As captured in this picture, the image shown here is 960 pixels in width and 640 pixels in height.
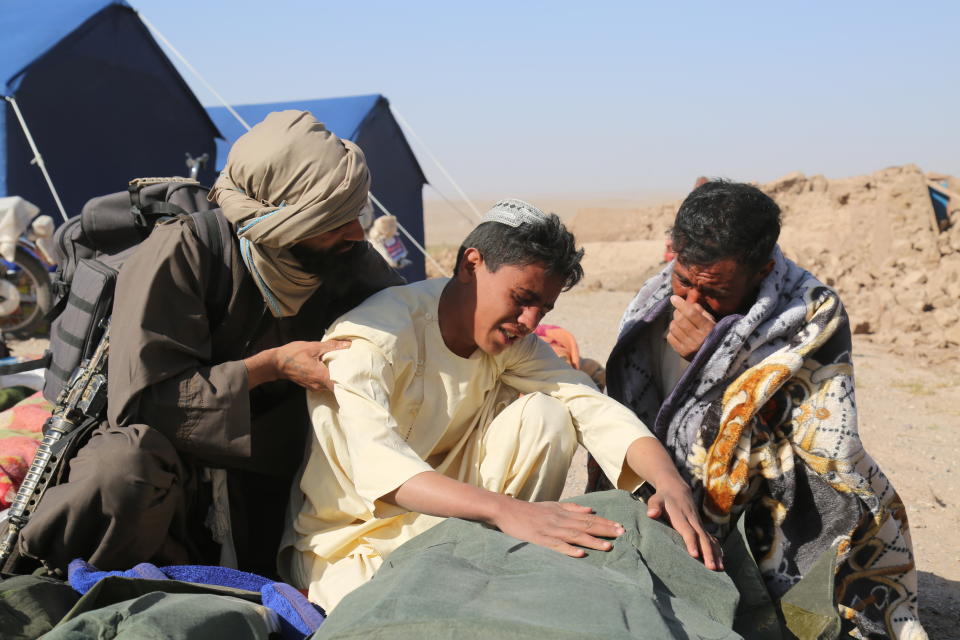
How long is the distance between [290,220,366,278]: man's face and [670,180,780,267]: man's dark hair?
3.31 ft

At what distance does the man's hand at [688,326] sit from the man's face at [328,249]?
104cm

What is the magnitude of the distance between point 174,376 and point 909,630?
2.41m

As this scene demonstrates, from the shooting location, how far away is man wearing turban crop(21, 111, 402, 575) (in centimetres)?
236

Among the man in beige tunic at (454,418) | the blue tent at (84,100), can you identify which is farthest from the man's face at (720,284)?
the blue tent at (84,100)

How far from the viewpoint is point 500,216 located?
8.50ft

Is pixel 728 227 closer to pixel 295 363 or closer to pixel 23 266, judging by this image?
pixel 295 363

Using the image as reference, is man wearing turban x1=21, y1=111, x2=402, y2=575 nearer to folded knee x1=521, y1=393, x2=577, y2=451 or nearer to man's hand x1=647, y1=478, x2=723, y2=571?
folded knee x1=521, y1=393, x2=577, y2=451

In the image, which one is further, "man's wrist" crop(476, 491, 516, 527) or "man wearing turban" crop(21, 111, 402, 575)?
"man wearing turban" crop(21, 111, 402, 575)

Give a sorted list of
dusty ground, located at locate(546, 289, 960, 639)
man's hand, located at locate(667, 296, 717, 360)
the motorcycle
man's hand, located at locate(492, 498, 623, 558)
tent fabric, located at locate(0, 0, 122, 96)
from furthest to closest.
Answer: tent fabric, located at locate(0, 0, 122, 96), the motorcycle, dusty ground, located at locate(546, 289, 960, 639), man's hand, located at locate(667, 296, 717, 360), man's hand, located at locate(492, 498, 623, 558)

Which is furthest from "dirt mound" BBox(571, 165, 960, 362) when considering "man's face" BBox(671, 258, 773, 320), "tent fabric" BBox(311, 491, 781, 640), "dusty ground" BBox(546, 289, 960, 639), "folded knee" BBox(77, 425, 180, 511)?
"folded knee" BBox(77, 425, 180, 511)

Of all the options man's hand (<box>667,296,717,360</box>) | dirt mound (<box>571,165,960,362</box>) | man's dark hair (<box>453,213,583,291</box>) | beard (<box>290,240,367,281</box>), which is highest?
man's dark hair (<box>453,213,583,291</box>)

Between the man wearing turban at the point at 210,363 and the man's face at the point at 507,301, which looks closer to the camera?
the man wearing turban at the point at 210,363

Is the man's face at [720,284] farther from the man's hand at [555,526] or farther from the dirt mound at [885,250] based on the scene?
the dirt mound at [885,250]

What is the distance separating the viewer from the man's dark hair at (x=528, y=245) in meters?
2.53
